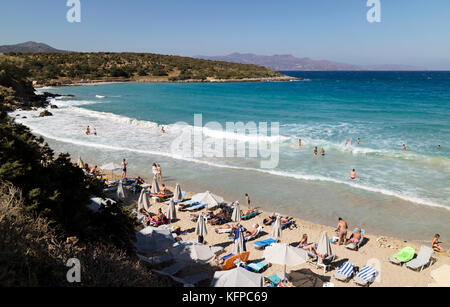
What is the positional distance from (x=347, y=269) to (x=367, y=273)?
0.60 meters

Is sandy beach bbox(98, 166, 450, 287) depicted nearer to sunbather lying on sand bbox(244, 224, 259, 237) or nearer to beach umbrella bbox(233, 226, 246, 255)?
sunbather lying on sand bbox(244, 224, 259, 237)

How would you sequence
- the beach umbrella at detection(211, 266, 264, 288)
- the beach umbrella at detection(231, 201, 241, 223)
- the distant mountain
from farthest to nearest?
1. the distant mountain
2. the beach umbrella at detection(231, 201, 241, 223)
3. the beach umbrella at detection(211, 266, 264, 288)

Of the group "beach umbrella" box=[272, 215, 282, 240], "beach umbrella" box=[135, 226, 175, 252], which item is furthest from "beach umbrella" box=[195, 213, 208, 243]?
"beach umbrella" box=[272, 215, 282, 240]

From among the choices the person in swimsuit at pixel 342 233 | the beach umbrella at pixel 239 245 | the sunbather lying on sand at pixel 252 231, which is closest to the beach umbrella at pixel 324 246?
the person in swimsuit at pixel 342 233

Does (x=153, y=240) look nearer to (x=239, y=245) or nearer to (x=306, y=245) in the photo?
(x=239, y=245)

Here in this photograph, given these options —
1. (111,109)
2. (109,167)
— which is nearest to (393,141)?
(109,167)

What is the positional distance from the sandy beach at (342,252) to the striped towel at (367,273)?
0.82ft

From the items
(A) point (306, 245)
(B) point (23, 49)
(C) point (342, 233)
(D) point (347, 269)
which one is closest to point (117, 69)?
(B) point (23, 49)

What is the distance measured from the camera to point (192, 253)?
9703 millimetres

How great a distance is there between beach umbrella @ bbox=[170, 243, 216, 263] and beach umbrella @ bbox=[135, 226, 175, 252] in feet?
1.19

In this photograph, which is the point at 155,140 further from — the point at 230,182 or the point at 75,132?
the point at 230,182

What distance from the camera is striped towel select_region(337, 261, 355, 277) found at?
32.5 ft
